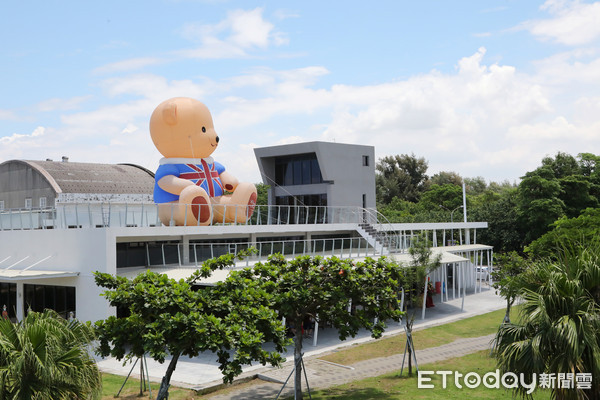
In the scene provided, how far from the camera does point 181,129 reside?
85.0 feet

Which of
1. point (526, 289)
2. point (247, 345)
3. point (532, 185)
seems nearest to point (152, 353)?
point (247, 345)

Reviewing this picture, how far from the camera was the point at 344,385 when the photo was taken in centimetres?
1761

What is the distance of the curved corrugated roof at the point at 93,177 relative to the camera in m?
51.8

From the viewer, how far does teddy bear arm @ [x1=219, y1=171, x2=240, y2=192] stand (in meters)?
28.8

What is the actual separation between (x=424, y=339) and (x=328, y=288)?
1058 cm

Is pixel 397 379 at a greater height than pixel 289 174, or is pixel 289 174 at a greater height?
pixel 289 174

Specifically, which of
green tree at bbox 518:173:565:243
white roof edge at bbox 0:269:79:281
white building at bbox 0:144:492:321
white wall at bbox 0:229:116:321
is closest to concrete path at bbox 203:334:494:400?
white building at bbox 0:144:492:321

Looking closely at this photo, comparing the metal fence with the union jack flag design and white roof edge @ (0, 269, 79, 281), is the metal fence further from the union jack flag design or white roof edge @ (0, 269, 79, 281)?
the union jack flag design

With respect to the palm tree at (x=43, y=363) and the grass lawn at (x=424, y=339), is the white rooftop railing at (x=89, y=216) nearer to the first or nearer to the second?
the grass lawn at (x=424, y=339)

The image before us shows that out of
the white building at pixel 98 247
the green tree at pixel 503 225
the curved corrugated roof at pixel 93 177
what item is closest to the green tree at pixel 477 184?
the green tree at pixel 503 225

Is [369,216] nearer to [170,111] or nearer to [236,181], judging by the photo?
[236,181]

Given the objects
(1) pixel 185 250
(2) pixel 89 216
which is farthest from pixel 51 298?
(1) pixel 185 250

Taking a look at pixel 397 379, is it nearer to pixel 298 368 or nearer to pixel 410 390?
pixel 410 390

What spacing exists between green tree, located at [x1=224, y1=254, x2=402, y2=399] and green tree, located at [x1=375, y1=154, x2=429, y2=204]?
64.0 metres
